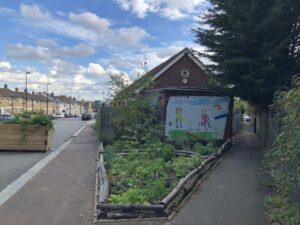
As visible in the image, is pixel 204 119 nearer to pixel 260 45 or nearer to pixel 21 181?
pixel 260 45

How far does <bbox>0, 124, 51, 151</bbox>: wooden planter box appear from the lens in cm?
1750

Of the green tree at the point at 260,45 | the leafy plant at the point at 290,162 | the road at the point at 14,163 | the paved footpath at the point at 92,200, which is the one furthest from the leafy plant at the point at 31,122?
the leafy plant at the point at 290,162

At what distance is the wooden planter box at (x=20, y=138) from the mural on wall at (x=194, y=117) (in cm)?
524

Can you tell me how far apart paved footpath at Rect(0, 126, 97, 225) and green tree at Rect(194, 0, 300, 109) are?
732 centimetres

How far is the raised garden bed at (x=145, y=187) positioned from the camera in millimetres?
6902

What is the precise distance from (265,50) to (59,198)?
1054 centimetres

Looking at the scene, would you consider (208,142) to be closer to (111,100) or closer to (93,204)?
(111,100)

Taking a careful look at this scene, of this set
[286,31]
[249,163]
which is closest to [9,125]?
[249,163]

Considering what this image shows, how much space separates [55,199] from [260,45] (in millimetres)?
11055

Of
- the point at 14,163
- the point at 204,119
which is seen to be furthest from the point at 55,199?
the point at 204,119

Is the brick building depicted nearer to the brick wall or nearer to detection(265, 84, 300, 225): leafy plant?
detection(265, 84, 300, 225): leafy plant

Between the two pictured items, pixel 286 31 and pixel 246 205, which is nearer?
pixel 246 205

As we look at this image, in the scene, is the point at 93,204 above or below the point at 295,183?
below

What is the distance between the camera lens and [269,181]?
9219mm
